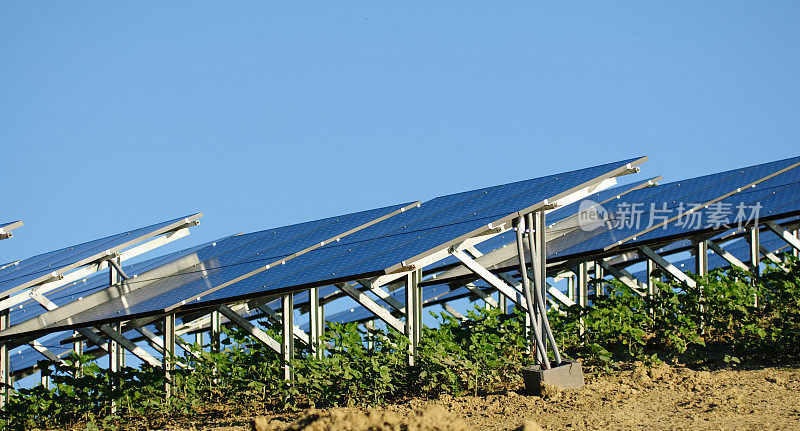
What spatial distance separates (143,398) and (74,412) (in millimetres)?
899

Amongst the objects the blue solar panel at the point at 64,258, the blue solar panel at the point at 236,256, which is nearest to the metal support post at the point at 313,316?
the blue solar panel at the point at 236,256

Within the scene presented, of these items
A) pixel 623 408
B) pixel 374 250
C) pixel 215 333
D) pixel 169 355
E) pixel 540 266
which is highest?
pixel 374 250

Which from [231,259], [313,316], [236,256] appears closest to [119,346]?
[313,316]

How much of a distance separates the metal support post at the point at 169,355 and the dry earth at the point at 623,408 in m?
1.68

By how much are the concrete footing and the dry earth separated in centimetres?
15

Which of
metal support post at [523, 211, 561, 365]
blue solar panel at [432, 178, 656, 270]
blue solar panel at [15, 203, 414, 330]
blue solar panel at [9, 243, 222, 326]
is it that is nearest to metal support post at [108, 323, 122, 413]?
blue solar panel at [15, 203, 414, 330]

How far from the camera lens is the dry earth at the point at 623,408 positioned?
8.81 m

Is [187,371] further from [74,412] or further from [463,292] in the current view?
[463,292]

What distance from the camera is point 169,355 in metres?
13.2

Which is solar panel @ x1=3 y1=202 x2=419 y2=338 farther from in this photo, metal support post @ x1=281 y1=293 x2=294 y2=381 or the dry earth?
the dry earth

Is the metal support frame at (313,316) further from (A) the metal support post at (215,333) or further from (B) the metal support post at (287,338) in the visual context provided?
(A) the metal support post at (215,333)

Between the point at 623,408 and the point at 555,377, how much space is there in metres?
1.07

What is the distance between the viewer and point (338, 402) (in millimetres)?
11641

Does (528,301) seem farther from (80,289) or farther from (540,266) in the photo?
(80,289)
